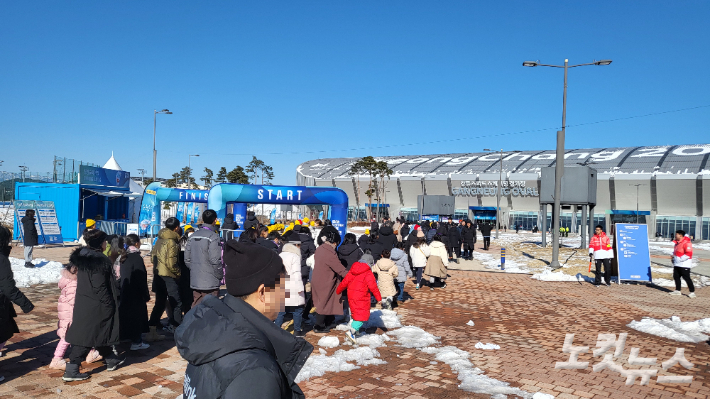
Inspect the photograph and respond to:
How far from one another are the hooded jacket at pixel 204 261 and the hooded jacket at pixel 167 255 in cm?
29

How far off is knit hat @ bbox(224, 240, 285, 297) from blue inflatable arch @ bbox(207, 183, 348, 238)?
47.6 ft

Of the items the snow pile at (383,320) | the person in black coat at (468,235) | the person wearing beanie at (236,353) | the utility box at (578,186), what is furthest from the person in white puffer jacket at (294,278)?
the utility box at (578,186)

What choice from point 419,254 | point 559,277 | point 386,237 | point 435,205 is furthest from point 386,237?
point 435,205

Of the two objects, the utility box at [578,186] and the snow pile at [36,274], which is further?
the utility box at [578,186]

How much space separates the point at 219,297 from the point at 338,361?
12.2 feet

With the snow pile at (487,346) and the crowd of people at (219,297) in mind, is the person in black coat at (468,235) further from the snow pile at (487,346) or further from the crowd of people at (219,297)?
the snow pile at (487,346)

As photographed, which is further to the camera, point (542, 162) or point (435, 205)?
point (542, 162)

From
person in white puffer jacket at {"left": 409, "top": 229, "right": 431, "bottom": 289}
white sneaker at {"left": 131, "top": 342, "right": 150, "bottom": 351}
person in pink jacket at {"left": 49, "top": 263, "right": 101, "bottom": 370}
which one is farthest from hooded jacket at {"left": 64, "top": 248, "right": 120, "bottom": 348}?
person in white puffer jacket at {"left": 409, "top": 229, "right": 431, "bottom": 289}

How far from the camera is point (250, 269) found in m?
1.92

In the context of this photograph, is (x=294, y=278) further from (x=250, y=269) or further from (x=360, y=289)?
(x=250, y=269)

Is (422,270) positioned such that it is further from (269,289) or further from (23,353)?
(269,289)

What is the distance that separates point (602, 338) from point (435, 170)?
2338 inches

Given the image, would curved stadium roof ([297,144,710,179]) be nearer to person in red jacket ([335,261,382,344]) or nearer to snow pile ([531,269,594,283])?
snow pile ([531,269,594,283])

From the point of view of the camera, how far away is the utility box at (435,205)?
1153 inches
